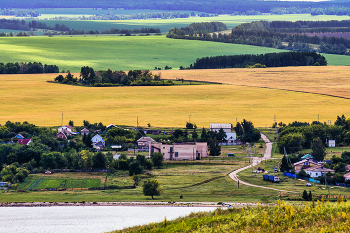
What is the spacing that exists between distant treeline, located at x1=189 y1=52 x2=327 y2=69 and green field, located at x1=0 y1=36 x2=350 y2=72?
675 centimetres

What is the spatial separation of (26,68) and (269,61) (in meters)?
70.9

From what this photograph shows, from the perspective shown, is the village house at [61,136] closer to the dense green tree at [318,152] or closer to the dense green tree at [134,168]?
the dense green tree at [134,168]

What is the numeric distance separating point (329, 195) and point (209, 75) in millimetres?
93023

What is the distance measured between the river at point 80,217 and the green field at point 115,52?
4027 inches

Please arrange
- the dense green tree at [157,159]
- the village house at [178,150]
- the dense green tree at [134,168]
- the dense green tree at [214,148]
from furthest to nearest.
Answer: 1. the dense green tree at [214,148]
2. the village house at [178,150]
3. the dense green tree at [157,159]
4. the dense green tree at [134,168]

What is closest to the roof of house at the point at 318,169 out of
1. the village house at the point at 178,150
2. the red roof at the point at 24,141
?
the village house at the point at 178,150

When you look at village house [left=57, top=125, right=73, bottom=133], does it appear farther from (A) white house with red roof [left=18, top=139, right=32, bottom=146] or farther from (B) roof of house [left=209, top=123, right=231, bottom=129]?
(B) roof of house [left=209, top=123, right=231, bottom=129]

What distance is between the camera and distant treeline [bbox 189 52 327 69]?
6240 inches

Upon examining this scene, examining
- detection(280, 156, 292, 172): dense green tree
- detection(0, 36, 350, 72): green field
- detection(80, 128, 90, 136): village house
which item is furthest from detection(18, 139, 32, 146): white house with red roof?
detection(0, 36, 350, 72): green field

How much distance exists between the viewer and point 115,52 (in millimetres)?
178750

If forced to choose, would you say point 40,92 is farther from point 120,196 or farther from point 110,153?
point 120,196

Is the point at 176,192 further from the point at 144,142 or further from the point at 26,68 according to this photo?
the point at 26,68

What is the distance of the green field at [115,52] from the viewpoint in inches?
6235

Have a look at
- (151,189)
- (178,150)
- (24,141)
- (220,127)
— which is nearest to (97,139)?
(24,141)
